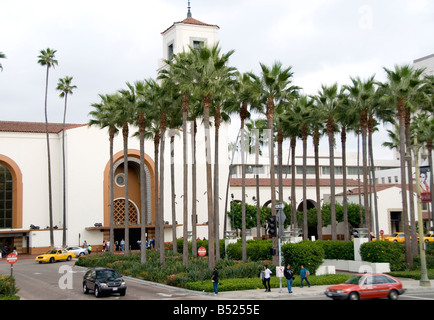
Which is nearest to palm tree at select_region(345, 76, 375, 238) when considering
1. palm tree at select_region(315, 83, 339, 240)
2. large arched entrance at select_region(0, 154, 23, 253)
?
A: palm tree at select_region(315, 83, 339, 240)

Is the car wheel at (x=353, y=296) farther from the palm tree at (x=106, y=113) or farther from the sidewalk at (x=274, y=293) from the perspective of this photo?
the palm tree at (x=106, y=113)

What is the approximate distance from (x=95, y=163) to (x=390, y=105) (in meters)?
38.9

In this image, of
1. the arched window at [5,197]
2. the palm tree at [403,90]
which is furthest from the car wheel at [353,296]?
the arched window at [5,197]

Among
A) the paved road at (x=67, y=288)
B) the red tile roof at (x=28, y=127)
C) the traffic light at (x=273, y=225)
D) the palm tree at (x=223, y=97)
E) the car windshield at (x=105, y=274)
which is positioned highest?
the red tile roof at (x=28, y=127)

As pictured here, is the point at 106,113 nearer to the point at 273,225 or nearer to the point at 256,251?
the point at 256,251

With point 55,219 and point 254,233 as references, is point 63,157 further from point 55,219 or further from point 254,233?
point 254,233

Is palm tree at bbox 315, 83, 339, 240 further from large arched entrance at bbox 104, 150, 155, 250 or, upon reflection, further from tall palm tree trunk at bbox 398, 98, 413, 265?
large arched entrance at bbox 104, 150, 155, 250

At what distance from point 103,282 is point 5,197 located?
137 ft

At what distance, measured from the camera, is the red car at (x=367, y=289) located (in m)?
23.3

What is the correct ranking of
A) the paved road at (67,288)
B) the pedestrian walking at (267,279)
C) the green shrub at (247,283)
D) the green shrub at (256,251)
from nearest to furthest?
the paved road at (67,288), the pedestrian walking at (267,279), the green shrub at (247,283), the green shrub at (256,251)

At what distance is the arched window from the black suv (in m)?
39.4

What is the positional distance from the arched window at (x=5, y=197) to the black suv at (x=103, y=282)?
129 ft

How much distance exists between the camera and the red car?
2328 cm
